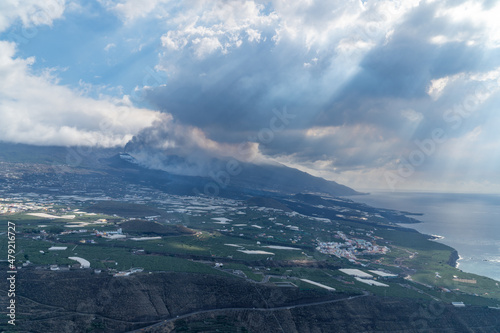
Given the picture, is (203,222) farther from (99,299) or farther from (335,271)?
(99,299)

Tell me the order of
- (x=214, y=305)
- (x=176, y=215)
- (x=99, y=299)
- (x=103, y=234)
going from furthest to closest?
(x=176, y=215) < (x=103, y=234) < (x=214, y=305) < (x=99, y=299)

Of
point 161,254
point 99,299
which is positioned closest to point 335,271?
point 161,254

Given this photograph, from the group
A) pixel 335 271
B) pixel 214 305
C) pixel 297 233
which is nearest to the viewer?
pixel 214 305

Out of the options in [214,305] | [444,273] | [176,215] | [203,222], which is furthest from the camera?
[176,215]

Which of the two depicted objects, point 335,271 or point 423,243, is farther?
point 423,243

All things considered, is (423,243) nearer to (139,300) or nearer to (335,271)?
(335,271)

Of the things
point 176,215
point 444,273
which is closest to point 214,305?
point 444,273

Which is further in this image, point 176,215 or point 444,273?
point 176,215

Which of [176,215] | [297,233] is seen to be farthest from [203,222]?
[297,233]

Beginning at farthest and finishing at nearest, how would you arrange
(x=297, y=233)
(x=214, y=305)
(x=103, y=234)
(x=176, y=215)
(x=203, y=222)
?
(x=176, y=215) < (x=203, y=222) < (x=297, y=233) < (x=103, y=234) < (x=214, y=305)
